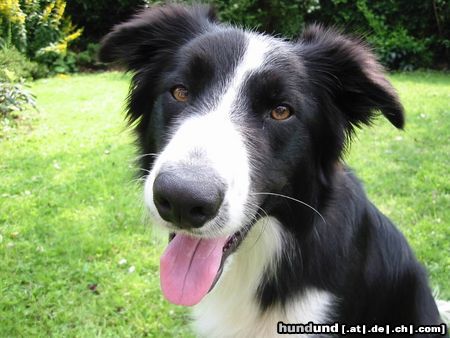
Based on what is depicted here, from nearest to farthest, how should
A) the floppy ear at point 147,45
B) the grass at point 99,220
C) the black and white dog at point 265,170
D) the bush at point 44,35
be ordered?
the black and white dog at point 265,170 → the floppy ear at point 147,45 → the grass at point 99,220 → the bush at point 44,35

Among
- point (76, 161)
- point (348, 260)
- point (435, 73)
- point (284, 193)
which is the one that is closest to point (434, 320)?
point (348, 260)

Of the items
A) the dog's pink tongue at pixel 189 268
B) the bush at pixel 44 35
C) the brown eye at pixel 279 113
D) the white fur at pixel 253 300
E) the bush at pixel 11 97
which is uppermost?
the brown eye at pixel 279 113

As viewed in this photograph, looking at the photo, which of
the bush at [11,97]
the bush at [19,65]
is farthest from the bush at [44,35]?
the bush at [11,97]

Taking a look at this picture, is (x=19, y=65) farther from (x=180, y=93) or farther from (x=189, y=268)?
(x=189, y=268)

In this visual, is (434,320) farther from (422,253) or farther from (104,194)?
(104,194)

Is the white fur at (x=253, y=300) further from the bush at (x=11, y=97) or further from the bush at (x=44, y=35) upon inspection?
the bush at (x=44, y=35)

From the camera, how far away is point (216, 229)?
191 centimetres

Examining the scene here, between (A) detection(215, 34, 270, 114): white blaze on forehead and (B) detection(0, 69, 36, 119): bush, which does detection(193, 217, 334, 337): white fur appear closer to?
(A) detection(215, 34, 270, 114): white blaze on forehead

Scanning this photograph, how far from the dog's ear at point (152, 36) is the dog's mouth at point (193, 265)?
40.1 inches

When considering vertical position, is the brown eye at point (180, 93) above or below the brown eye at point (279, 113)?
below

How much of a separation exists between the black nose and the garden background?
1088mm

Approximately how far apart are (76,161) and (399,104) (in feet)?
15.3

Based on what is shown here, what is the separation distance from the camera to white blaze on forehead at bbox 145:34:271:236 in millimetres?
1812

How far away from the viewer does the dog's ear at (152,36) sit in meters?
2.61
